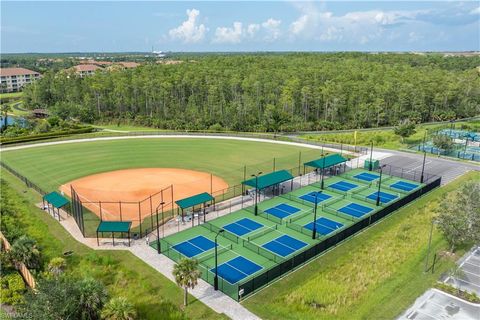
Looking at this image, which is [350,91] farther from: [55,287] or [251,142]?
[55,287]

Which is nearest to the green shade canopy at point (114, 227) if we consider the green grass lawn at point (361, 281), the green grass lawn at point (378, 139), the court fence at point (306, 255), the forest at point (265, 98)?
the court fence at point (306, 255)

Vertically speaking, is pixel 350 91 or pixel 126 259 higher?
pixel 350 91

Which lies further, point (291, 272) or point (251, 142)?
point (251, 142)

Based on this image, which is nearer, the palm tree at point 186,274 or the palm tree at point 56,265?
the palm tree at point 186,274

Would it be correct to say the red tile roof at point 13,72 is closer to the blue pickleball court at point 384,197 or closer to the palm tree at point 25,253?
the palm tree at point 25,253

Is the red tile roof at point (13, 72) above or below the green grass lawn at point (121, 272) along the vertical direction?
above

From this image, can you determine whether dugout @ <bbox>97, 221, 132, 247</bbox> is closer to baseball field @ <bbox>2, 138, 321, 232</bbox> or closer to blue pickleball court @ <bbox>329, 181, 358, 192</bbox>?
baseball field @ <bbox>2, 138, 321, 232</bbox>

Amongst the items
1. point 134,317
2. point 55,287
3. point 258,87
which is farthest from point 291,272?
point 258,87
